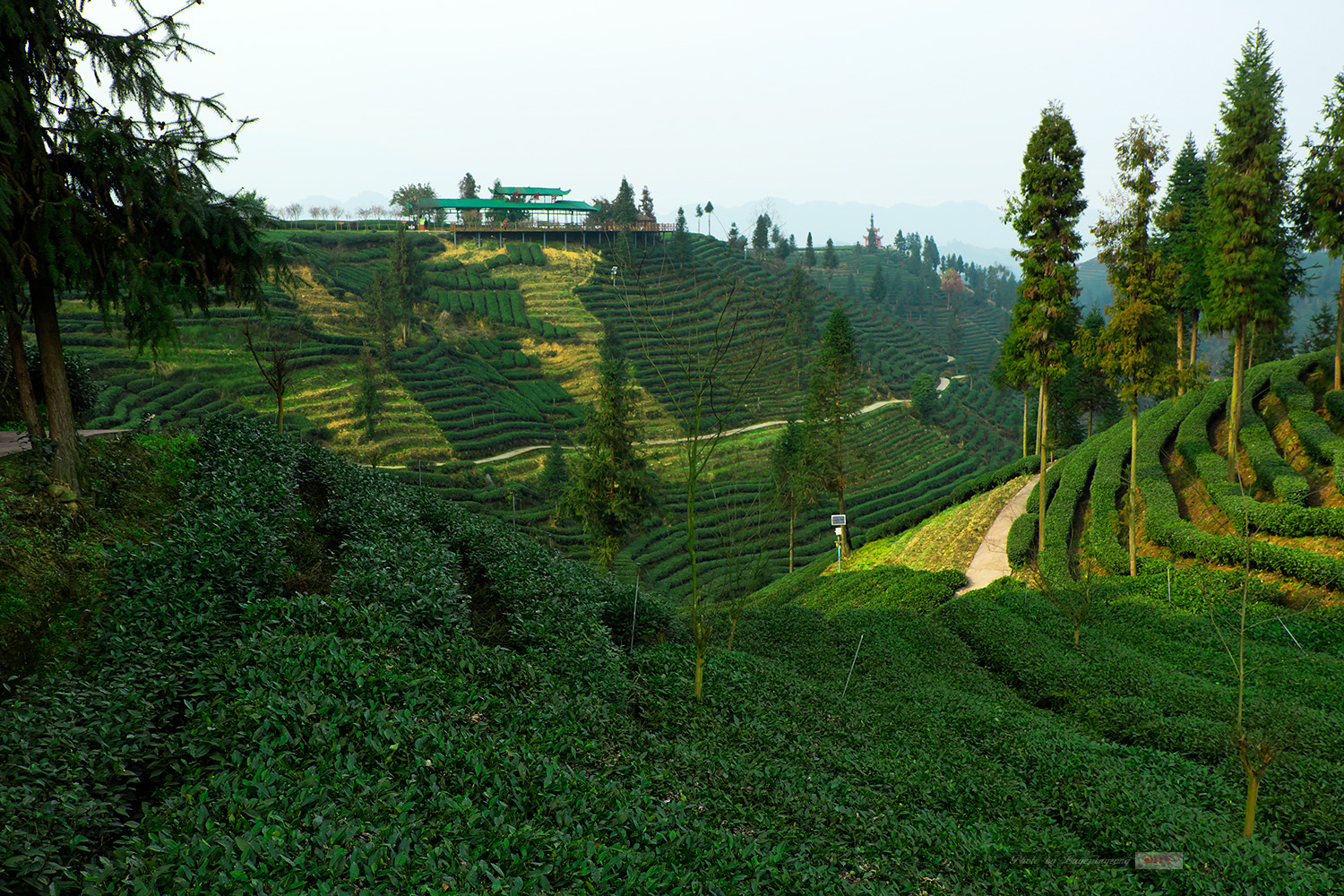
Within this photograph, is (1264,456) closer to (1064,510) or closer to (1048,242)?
(1064,510)

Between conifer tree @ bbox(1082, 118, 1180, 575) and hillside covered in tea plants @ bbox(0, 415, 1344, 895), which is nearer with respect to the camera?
hillside covered in tea plants @ bbox(0, 415, 1344, 895)

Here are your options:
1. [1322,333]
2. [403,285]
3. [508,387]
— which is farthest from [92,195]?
[1322,333]

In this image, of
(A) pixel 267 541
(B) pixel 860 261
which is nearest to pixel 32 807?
(A) pixel 267 541

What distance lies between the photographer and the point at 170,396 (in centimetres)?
4191

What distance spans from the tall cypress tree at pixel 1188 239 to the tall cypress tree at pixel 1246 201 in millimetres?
6878

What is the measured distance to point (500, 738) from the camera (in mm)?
5793

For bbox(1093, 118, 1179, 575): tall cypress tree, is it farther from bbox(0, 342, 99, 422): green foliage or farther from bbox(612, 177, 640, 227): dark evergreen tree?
bbox(612, 177, 640, 227): dark evergreen tree

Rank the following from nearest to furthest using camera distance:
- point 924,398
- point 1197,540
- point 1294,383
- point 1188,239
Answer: point 1197,540 < point 1294,383 < point 1188,239 < point 924,398

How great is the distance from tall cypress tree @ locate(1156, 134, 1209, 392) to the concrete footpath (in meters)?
9.25

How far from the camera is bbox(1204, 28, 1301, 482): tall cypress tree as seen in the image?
20500 mm

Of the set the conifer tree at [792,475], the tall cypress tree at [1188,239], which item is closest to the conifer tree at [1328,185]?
the tall cypress tree at [1188,239]

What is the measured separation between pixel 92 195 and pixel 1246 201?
89.2 ft

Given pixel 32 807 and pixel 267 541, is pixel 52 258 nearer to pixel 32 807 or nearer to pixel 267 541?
pixel 267 541

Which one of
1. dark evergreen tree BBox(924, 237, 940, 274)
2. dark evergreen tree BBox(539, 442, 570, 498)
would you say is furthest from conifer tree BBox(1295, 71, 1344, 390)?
dark evergreen tree BBox(924, 237, 940, 274)
